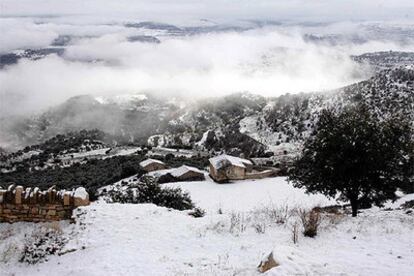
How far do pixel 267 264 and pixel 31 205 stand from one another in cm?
735

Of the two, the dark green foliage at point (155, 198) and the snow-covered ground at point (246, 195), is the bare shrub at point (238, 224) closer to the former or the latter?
the dark green foliage at point (155, 198)

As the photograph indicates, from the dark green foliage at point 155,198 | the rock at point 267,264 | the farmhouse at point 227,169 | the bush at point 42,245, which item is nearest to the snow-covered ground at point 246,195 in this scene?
the farmhouse at point 227,169

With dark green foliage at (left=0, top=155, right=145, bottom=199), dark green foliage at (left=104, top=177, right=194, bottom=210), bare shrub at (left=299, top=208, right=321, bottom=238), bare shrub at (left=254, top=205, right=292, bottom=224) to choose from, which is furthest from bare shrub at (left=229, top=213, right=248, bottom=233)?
dark green foliage at (left=0, top=155, right=145, bottom=199)

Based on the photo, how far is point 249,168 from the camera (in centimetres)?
6238

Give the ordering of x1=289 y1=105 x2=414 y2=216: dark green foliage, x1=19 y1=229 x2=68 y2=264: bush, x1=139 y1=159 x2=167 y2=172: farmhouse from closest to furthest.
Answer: x1=19 y1=229 x2=68 y2=264: bush
x1=289 y1=105 x2=414 y2=216: dark green foliage
x1=139 y1=159 x2=167 y2=172: farmhouse

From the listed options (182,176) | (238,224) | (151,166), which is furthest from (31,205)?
(151,166)

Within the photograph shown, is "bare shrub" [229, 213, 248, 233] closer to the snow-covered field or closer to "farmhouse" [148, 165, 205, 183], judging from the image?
the snow-covered field

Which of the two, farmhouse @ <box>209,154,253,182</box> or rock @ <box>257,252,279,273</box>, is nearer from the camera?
rock @ <box>257,252,279,273</box>

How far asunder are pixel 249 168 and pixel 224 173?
7076 mm

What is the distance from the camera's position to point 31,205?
13578 mm

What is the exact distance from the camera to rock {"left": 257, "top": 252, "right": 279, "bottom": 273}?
33.1 feet

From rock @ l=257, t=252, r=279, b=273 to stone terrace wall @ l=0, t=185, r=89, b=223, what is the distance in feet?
20.7

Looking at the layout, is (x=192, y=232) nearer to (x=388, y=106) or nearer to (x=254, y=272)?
(x=254, y=272)

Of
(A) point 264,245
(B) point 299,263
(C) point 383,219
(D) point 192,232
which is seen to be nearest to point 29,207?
(D) point 192,232
